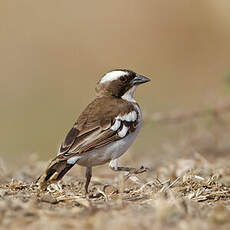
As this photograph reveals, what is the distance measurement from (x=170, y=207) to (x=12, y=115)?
40.9ft

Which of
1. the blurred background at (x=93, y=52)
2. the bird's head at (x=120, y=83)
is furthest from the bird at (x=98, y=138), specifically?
the blurred background at (x=93, y=52)

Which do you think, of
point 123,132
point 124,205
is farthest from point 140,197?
point 123,132

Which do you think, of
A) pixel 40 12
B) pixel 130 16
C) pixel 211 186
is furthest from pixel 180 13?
pixel 211 186

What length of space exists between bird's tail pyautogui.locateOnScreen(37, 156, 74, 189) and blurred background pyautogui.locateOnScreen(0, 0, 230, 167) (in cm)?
881

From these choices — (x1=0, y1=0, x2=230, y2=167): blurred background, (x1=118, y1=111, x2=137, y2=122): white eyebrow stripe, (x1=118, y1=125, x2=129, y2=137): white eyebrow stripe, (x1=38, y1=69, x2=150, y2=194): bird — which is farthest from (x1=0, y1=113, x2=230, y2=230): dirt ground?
(x1=0, y1=0, x2=230, y2=167): blurred background

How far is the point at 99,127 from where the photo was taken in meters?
6.77

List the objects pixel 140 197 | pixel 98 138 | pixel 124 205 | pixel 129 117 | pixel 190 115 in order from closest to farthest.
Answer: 1. pixel 124 205
2. pixel 140 197
3. pixel 98 138
4. pixel 129 117
5. pixel 190 115

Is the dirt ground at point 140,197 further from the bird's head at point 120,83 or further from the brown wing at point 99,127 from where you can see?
the bird's head at point 120,83

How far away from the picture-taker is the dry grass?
444cm

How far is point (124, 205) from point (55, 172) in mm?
1088

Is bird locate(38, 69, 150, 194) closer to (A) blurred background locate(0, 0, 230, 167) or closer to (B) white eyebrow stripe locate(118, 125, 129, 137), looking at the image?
(B) white eyebrow stripe locate(118, 125, 129, 137)

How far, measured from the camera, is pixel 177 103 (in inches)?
599

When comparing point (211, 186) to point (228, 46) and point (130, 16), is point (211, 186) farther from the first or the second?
point (130, 16)

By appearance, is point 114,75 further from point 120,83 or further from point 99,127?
point 99,127
